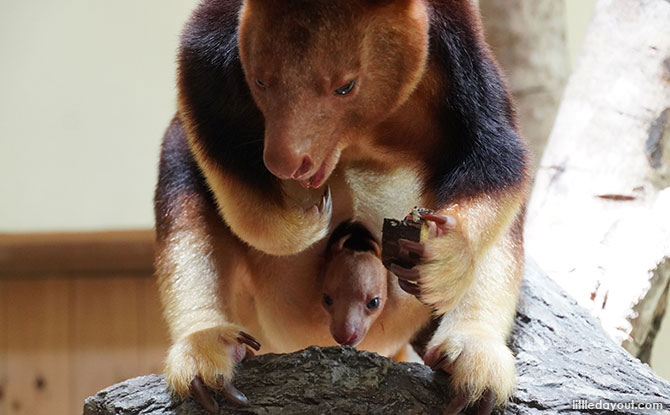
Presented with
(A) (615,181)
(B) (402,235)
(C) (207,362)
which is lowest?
(C) (207,362)

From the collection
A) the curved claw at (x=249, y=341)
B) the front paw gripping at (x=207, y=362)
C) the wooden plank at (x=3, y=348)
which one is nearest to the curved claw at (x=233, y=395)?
the front paw gripping at (x=207, y=362)

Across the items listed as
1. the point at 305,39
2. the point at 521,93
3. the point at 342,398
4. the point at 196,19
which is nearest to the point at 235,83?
the point at 196,19

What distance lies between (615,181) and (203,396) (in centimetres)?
179

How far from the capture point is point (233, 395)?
6.45 ft

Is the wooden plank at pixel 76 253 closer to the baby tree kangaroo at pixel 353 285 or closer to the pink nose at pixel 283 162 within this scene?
the baby tree kangaroo at pixel 353 285

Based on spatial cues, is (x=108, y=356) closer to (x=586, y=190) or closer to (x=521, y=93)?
(x=521, y=93)

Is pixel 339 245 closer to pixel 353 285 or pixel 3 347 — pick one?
pixel 353 285

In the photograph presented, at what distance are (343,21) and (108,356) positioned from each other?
3.93 m

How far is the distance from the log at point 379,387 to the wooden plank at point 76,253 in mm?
2581

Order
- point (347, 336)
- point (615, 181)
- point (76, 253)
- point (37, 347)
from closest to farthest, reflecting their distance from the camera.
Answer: point (347, 336) < point (615, 181) < point (76, 253) < point (37, 347)

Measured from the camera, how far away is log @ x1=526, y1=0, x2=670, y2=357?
2.80m

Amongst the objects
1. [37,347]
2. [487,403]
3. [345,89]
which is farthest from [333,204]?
[37,347]

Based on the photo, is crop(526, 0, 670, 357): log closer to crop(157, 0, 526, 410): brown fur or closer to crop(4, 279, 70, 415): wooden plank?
crop(157, 0, 526, 410): brown fur

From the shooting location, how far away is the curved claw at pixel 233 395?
6.41 ft
